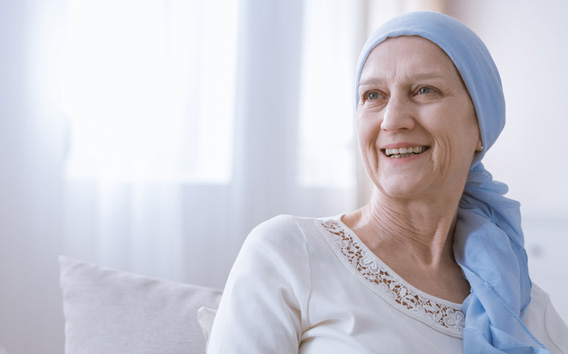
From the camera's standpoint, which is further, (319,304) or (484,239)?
(484,239)

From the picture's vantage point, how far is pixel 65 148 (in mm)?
2170

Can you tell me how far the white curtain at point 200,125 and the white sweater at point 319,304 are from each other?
122 cm

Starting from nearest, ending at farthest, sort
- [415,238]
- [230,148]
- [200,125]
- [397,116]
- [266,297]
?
1. [266,297]
2. [397,116]
3. [415,238]
4. [200,125]
5. [230,148]

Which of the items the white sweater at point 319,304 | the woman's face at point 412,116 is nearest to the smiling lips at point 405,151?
the woman's face at point 412,116

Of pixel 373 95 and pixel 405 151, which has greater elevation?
pixel 373 95

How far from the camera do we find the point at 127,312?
1.43m

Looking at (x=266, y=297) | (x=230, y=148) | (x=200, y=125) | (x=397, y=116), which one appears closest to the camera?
(x=266, y=297)

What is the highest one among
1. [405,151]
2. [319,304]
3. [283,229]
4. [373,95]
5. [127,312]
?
[373,95]

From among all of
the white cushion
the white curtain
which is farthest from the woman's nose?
the white curtain

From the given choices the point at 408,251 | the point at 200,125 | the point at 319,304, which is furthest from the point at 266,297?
the point at 200,125

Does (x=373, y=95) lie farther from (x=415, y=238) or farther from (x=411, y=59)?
(x=415, y=238)

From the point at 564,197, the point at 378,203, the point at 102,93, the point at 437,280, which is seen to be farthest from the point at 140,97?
the point at 564,197

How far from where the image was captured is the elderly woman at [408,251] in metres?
1.12

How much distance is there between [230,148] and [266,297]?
1.58 metres
